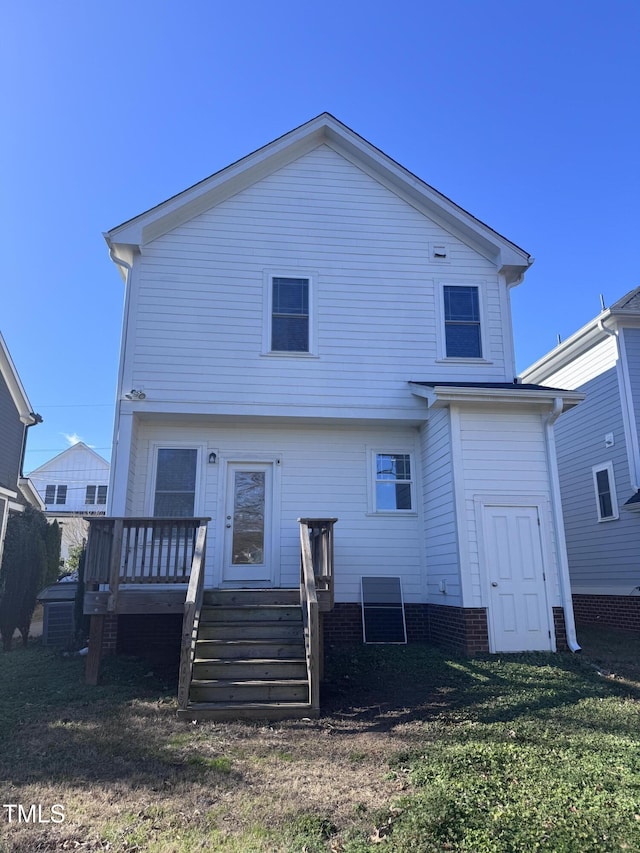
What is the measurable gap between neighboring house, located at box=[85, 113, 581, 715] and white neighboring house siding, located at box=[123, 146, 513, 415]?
0.03 meters

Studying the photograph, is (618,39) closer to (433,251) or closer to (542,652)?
(433,251)

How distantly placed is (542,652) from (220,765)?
5.16 metres

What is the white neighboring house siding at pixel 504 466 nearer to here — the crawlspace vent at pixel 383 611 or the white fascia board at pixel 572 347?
the crawlspace vent at pixel 383 611

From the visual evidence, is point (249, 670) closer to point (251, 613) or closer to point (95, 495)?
point (251, 613)

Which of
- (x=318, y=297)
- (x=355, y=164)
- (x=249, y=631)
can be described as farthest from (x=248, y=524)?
(x=355, y=164)

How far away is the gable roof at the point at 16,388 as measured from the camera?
1672 centimetres

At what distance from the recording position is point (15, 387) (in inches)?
703

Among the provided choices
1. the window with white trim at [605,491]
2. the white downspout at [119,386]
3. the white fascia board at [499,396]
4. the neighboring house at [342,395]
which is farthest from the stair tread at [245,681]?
the window with white trim at [605,491]

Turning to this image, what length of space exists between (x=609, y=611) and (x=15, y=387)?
16884 millimetres

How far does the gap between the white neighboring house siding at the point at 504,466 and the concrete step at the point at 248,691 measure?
10.8 feet

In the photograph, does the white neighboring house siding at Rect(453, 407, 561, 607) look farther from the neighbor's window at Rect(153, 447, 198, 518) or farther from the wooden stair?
the neighbor's window at Rect(153, 447, 198, 518)

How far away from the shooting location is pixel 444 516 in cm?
873

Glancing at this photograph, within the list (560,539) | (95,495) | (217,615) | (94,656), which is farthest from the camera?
(95,495)

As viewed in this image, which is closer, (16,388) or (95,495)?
(16,388)
